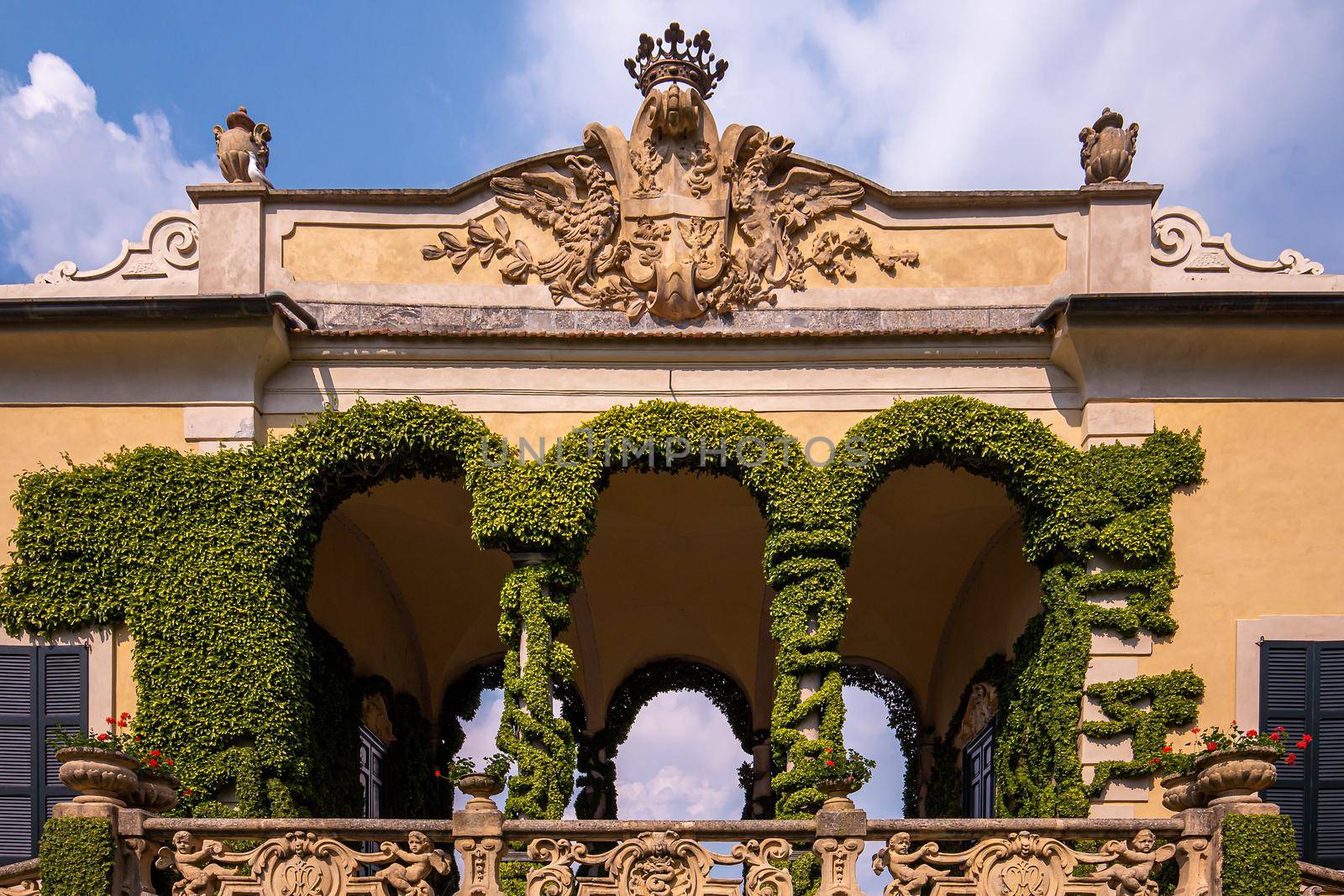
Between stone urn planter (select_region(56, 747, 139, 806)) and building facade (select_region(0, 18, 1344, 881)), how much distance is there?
1755 mm

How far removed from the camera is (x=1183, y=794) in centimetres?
1334

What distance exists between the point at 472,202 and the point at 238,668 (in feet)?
18.3

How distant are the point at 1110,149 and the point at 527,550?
756cm

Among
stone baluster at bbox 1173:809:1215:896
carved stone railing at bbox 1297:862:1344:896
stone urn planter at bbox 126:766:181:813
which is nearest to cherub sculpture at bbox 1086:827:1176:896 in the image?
stone baluster at bbox 1173:809:1215:896

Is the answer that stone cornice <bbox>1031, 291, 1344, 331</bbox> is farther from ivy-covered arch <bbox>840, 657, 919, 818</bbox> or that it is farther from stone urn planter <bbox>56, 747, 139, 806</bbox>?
stone urn planter <bbox>56, 747, 139, 806</bbox>

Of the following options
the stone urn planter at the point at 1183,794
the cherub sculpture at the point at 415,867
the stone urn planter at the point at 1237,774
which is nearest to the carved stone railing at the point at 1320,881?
the stone urn planter at the point at 1237,774

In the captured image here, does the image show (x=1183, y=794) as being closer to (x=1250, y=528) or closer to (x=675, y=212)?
(x=1250, y=528)

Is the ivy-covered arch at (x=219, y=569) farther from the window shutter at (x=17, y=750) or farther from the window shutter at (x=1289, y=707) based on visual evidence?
the window shutter at (x=1289, y=707)

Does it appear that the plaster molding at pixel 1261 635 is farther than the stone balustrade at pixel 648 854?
Yes

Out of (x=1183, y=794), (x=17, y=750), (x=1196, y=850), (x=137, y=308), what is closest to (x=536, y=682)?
(x=17, y=750)

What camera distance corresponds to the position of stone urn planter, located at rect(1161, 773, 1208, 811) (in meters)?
13.1

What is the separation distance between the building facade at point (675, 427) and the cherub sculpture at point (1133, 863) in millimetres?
1735

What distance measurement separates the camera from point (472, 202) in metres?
16.9

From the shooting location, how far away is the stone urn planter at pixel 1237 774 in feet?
41.2
